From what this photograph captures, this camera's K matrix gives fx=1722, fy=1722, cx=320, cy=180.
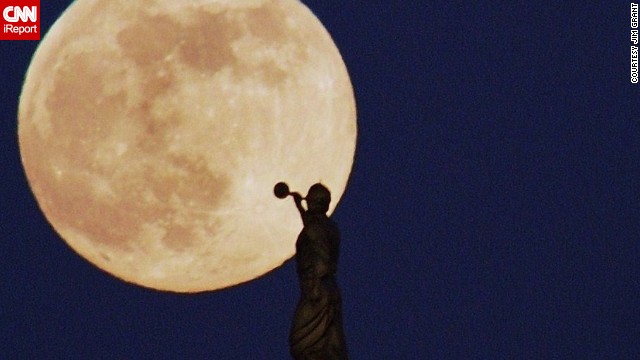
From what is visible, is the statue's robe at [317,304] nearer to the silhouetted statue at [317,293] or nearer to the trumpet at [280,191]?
the silhouetted statue at [317,293]

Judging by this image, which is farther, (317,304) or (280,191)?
(280,191)

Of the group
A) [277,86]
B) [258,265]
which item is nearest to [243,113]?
[277,86]

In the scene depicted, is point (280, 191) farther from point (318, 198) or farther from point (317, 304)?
point (317, 304)

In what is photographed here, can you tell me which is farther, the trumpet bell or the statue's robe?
the trumpet bell

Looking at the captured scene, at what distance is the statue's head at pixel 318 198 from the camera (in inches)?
431

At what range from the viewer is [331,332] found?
10.8 m

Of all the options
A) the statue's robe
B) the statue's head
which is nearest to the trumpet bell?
the statue's head

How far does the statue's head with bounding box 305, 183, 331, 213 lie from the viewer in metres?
10.9

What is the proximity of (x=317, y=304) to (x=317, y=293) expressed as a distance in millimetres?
72

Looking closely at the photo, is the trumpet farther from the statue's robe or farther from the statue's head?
the statue's robe

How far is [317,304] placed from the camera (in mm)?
10789

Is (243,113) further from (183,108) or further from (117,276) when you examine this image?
(117,276)

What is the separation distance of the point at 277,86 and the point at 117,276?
5.66ft

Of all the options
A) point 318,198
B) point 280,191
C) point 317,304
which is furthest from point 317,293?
point 280,191
